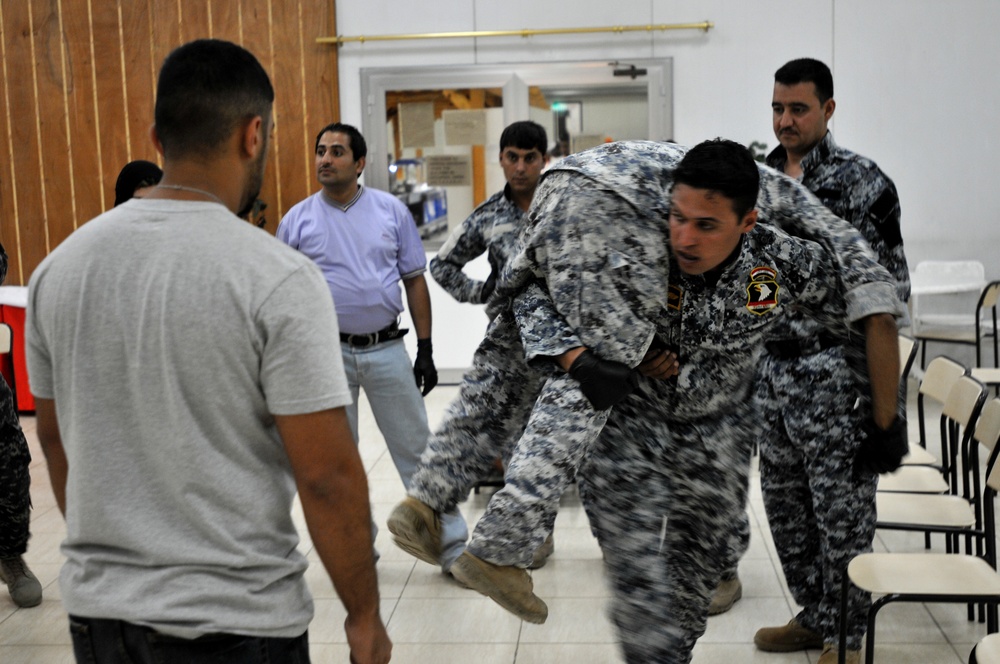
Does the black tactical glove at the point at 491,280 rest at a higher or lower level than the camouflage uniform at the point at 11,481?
higher

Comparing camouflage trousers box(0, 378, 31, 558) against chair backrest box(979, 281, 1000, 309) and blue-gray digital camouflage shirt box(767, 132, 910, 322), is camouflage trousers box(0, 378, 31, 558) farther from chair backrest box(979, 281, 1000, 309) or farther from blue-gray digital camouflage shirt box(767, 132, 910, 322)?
chair backrest box(979, 281, 1000, 309)

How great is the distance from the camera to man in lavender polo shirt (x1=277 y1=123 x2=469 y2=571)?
399 cm

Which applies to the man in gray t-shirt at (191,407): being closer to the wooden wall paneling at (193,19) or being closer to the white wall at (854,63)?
the white wall at (854,63)

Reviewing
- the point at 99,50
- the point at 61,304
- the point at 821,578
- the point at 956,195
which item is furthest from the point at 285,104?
the point at 61,304

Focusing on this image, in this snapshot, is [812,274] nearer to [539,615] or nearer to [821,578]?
[539,615]

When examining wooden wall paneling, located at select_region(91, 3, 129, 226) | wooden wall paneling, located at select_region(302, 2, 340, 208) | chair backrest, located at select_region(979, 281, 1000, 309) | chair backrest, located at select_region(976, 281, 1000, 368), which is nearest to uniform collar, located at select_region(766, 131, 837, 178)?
chair backrest, located at select_region(976, 281, 1000, 368)

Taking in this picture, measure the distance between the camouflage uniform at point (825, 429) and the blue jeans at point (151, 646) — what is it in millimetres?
1895

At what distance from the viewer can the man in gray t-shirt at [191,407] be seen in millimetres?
1422

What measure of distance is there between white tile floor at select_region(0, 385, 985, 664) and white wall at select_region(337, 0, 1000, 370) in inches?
145

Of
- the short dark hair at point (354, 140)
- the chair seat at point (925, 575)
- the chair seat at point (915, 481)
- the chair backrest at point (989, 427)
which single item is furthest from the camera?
the short dark hair at point (354, 140)

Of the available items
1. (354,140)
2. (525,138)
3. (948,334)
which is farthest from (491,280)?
(948,334)

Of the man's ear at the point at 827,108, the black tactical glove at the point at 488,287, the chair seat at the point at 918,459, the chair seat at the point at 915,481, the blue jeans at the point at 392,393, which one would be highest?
the man's ear at the point at 827,108

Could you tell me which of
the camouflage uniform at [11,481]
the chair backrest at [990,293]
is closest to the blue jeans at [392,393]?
the camouflage uniform at [11,481]

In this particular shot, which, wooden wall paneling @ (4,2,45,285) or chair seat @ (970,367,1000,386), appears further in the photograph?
wooden wall paneling @ (4,2,45,285)
